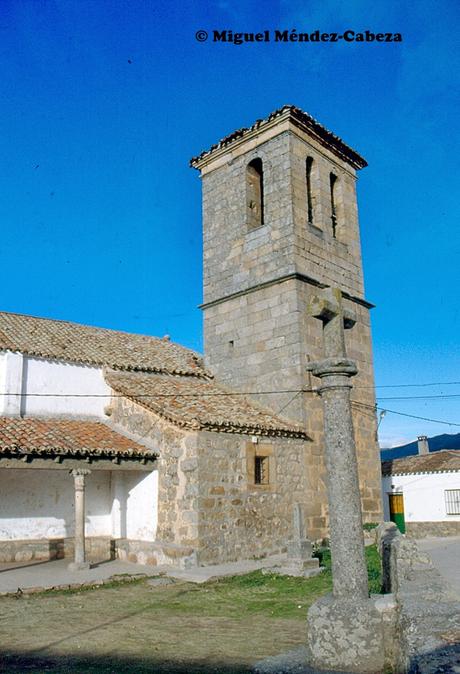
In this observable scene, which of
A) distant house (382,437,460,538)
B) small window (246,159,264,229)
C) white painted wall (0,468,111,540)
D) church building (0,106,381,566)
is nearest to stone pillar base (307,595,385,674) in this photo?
church building (0,106,381,566)

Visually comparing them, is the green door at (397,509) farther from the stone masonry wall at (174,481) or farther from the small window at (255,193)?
the stone masonry wall at (174,481)

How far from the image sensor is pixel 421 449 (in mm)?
27484

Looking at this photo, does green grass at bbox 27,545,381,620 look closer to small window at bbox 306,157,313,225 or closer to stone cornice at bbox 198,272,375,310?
stone cornice at bbox 198,272,375,310

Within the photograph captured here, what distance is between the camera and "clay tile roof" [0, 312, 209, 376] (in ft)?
49.9

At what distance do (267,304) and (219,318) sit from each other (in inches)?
77.3

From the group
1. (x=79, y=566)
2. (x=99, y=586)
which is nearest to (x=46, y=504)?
(x=79, y=566)

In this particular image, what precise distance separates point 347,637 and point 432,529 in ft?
60.4

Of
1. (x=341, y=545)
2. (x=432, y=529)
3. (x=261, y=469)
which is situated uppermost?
(x=261, y=469)

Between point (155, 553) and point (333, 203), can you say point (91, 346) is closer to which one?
point (155, 553)

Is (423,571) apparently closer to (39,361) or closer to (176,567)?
(176,567)

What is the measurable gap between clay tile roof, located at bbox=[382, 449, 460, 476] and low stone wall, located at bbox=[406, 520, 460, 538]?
1856 mm

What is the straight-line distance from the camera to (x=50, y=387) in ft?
48.8

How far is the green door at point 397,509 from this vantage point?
22.4m

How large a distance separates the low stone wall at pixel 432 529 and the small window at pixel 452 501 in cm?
39
